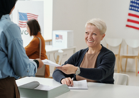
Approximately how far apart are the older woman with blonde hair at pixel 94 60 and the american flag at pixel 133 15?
4325 mm

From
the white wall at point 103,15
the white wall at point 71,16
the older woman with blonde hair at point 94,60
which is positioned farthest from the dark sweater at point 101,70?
the white wall at point 103,15

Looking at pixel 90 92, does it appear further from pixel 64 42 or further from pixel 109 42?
pixel 109 42

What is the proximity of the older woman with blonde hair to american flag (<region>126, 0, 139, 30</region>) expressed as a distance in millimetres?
4325

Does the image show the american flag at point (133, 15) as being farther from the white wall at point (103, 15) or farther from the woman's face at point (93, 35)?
the woman's face at point (93, 35)

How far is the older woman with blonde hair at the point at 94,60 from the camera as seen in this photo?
174 cm

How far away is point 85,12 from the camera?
6.43 metres

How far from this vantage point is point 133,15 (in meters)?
5.99

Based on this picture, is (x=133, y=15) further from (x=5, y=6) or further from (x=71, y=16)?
(x=5, y=6)

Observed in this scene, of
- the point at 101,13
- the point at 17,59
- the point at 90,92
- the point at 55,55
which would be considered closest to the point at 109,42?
the point at 101,13

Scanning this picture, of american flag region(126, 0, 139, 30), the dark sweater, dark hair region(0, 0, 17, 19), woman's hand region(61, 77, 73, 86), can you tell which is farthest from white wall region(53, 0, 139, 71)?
dark hair region(0, 0, 17, 19)

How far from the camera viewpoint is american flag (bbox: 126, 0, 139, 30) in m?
5.95

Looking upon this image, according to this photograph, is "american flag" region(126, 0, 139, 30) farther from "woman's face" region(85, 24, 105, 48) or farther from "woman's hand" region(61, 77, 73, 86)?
"woman's hand" region(61, 77, 73, 86)

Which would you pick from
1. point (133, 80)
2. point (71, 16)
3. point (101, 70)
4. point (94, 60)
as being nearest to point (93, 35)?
point (94, 60)

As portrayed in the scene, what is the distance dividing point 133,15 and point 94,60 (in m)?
4.53
